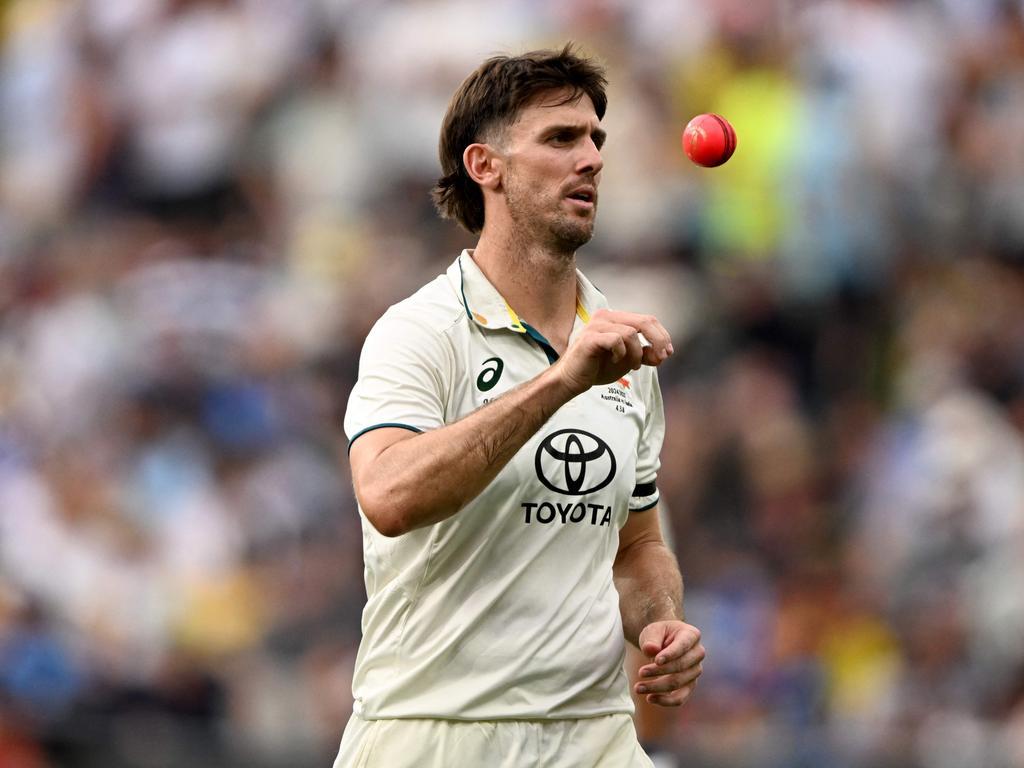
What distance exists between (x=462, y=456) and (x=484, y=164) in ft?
3.87

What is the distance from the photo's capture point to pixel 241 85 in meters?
10.8

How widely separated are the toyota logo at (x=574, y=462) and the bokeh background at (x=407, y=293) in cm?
386

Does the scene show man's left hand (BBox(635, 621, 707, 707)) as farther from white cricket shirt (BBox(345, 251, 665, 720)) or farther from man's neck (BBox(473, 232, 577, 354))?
man's neck (BBox(473, 232, 577, 354))

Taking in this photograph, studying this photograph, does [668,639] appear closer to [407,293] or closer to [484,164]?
[484,164]

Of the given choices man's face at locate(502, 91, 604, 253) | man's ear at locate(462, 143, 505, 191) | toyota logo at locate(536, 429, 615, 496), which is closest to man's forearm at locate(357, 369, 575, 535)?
toyota logo at locate(536, 429, 615, 496)

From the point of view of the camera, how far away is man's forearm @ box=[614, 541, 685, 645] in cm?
446

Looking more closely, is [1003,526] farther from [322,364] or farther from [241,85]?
[241,85]

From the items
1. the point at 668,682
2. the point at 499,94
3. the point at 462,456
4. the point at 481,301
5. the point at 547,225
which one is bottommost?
the point at 668,682

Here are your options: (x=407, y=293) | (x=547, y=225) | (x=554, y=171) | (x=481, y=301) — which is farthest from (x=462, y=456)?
(x=407, y=293)

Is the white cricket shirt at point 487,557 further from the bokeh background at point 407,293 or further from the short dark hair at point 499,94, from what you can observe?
the bokeh background at point 407,293

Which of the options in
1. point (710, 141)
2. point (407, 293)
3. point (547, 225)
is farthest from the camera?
point (407, 293)

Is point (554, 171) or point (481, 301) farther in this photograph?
point (554, 171)

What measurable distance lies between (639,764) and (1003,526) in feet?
15.8

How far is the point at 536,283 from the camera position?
14.6ft
